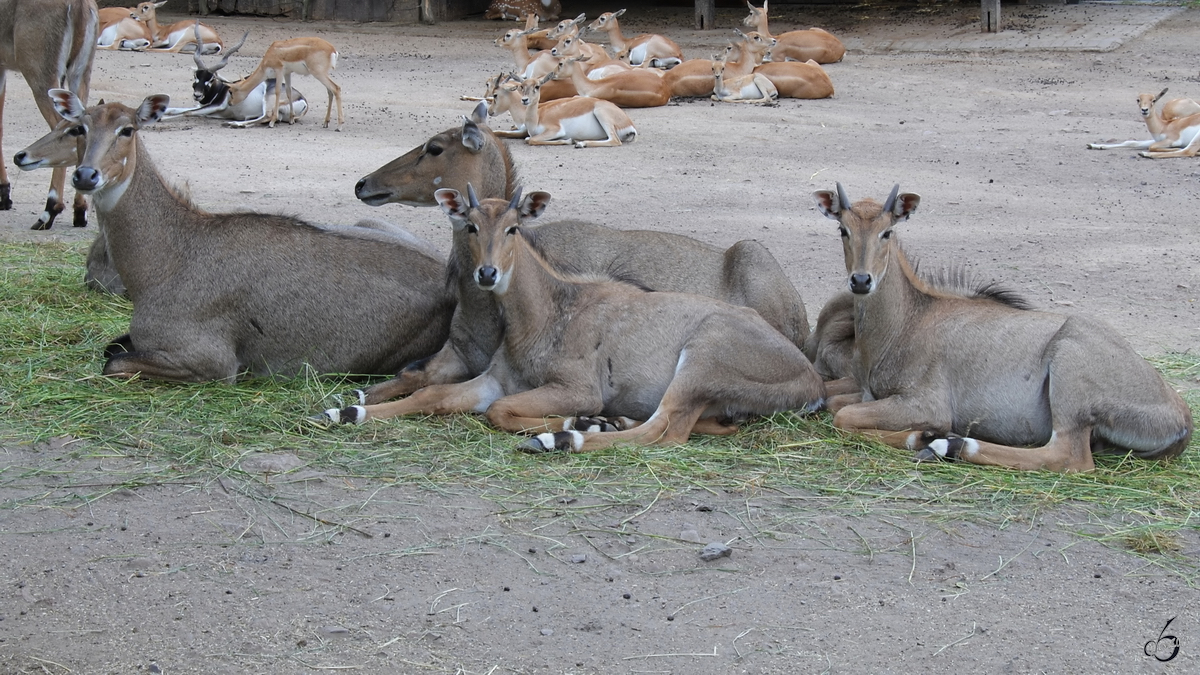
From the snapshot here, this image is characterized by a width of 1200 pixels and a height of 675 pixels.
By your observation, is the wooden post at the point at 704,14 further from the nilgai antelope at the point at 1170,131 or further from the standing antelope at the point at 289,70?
the nilgai antelope at the point at 1170,131

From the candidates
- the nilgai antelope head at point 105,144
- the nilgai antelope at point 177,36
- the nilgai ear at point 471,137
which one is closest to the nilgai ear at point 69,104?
the nilgai antelope head at point 105,144

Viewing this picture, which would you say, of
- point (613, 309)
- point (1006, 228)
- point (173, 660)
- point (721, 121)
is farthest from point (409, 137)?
point (173, 660)

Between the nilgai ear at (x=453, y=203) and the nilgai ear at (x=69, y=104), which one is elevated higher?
the nilgai ear at (x=69, y=104)

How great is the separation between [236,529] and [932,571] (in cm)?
266

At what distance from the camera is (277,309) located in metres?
7.09

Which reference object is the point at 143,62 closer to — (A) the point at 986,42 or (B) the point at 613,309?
(A) the point at 986,42

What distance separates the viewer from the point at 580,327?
6.77m

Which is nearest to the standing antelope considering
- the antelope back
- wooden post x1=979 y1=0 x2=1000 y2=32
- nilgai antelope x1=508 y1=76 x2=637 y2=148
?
nilgai antelope x1=508 y1=76 x2=637 y2=148

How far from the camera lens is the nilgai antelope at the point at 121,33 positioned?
21984 millimetres

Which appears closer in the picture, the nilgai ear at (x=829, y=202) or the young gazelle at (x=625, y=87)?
the nilgai ear at (x=829, y=202)

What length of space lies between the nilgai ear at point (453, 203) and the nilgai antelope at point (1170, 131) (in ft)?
34.1

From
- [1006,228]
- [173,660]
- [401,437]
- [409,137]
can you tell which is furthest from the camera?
[409,137]

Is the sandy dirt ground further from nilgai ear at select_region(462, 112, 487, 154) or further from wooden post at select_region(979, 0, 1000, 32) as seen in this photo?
wooden post at select_region(979, 0, 1000, 32)

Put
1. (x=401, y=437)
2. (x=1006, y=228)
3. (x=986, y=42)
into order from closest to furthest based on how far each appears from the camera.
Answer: (x=401, y=437)
(x=1006, y=228)
(x=986, y=42)
